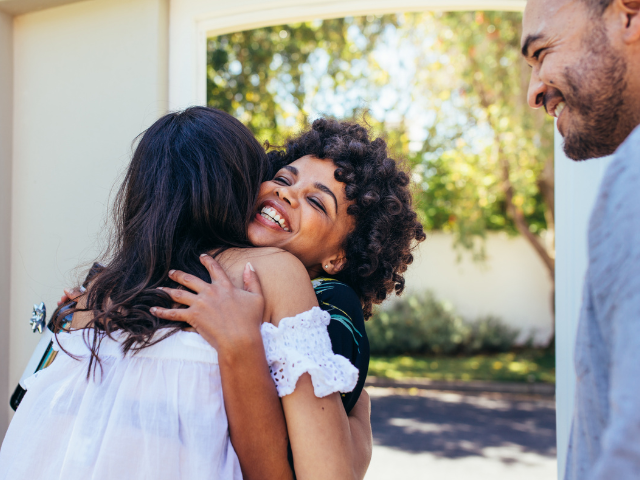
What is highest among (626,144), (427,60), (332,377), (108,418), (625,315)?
(427,60)

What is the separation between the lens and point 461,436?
265 inches

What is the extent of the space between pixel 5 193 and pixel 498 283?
439 inches

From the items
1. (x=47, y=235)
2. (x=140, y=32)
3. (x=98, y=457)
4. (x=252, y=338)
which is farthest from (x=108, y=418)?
(x=140, y=32)


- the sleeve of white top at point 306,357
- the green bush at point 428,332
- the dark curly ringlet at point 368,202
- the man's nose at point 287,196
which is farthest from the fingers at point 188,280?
the green bush at point 428,332

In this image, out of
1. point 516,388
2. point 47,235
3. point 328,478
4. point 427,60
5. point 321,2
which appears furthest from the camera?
point 516,388

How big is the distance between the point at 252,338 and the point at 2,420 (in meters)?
1.94

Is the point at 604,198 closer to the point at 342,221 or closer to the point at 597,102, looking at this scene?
the point at 597,102

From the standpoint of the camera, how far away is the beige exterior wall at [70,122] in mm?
2545

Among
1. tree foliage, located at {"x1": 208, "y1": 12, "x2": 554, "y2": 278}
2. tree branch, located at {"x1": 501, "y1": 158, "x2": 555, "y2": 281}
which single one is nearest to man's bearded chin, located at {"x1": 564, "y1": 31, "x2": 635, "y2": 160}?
tree foliage, located at {"x1": 208, "y1": 12, "x2": 554, "y2": 278}

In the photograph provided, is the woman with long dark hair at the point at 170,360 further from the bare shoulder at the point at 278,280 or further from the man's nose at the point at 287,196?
the man's nose at the point at 287,196

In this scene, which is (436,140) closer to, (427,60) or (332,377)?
(427,60)

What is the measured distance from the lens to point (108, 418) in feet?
4.57

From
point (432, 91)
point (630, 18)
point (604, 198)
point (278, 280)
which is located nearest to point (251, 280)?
point (278, 280)

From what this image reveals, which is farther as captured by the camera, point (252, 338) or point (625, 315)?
point (252, 338)
